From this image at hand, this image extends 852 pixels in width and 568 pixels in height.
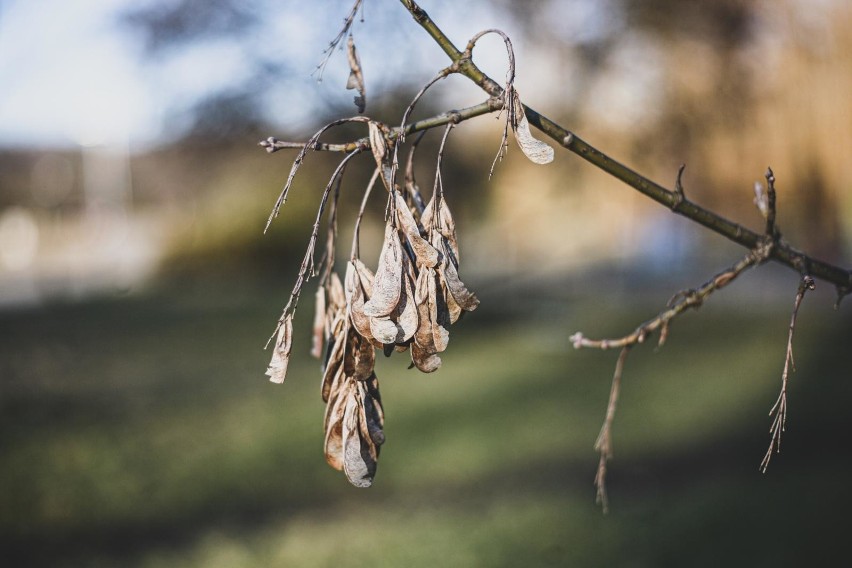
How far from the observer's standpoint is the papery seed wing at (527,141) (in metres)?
0.95

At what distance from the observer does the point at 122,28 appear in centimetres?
810

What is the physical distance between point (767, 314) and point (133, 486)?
418 inches

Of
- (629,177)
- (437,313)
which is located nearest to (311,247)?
(437,313)

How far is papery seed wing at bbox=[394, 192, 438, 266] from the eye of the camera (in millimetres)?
975

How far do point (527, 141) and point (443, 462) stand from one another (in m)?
5.01

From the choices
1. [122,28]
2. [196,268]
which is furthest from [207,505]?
[196,268]

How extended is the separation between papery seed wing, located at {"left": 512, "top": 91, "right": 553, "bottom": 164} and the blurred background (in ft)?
1.36

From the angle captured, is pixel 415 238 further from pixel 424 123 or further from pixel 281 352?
pixel 281 352

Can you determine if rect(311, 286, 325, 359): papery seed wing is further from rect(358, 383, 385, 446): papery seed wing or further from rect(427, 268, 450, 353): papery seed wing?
rect(427, 268, 450, 353): papery seed wing

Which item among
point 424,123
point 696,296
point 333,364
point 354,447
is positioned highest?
point 424,123

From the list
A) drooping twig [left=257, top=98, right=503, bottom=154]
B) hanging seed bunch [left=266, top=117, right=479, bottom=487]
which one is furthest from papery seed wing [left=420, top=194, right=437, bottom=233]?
drooping twig [left=257, top=98, right=503, bottom=154]

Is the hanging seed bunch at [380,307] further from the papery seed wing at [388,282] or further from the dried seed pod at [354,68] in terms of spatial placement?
the dried seed pod at [354,68]

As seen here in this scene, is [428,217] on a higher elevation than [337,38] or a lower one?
lower

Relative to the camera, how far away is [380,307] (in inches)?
38.4
